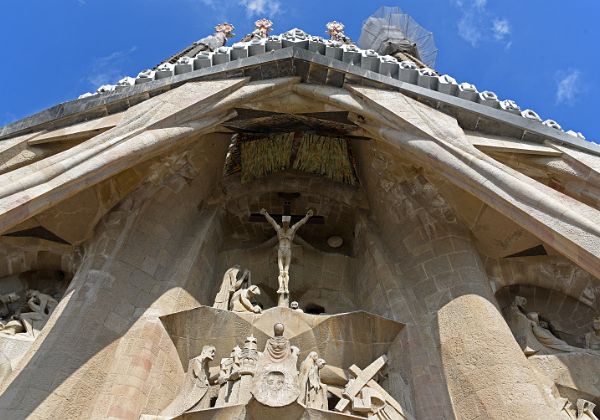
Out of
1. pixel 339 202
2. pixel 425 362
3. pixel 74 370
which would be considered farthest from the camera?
pixel 339 202

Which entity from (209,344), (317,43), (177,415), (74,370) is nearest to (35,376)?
(74,370)

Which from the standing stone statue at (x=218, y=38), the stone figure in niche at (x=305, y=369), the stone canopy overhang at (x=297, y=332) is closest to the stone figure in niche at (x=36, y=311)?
the stone canopy overhang at (x=297, y=332)

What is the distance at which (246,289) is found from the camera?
8.24 meters

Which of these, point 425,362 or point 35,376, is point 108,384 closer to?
point 35,376

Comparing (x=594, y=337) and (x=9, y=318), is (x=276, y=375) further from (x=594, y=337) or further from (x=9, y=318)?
(x=594, y=337)

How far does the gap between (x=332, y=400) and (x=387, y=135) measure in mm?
3232

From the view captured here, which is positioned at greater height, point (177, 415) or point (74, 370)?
point (74, 370)

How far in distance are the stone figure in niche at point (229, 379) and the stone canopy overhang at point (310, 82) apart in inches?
136

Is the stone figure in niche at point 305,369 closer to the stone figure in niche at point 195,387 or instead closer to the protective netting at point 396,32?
the stone figure in niche at point 195,387

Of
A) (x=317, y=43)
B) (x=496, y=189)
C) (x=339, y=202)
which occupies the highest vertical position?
(x=317, y=43)

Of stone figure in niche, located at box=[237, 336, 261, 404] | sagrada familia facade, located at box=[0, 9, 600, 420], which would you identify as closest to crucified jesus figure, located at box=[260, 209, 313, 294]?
sagrada familia facade, located at box=[0, 9, 600, 420]

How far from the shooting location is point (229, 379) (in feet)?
21.6

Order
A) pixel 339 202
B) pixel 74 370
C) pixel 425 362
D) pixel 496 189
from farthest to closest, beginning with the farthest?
pixel 339 202 → pixel 425 362 → pixel 74 370 → pixel 496 189

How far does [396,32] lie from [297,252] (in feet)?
47.7
